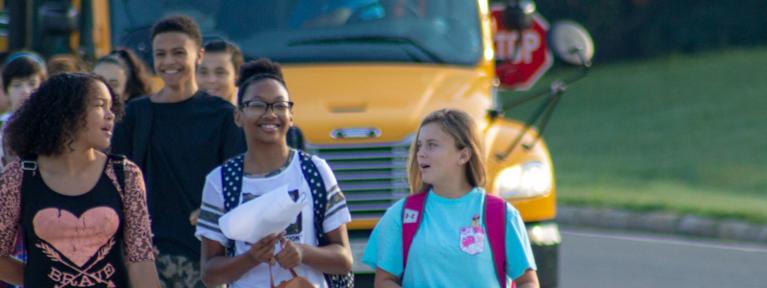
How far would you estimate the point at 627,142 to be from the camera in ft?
82.5

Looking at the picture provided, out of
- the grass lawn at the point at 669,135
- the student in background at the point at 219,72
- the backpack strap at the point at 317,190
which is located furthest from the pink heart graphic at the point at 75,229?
the grass lawn at the point at 669,135

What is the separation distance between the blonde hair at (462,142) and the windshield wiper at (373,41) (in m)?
4.23

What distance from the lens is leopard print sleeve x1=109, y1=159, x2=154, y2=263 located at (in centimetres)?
476

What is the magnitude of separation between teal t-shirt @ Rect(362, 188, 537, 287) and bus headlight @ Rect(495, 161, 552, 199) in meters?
3.47

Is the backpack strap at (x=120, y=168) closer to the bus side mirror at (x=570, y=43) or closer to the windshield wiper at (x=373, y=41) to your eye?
the bus side mirror at (x=570, y=43)

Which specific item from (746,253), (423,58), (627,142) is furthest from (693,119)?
(423,58)

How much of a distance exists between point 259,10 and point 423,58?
0.96 m

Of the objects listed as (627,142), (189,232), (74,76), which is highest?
(74,76)

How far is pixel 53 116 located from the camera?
4738 millimetres

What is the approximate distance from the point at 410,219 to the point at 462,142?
0.29 meters

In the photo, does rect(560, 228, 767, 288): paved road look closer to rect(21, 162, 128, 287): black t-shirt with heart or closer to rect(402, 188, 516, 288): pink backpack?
rect(402, 188, 516, 288): pink backpack

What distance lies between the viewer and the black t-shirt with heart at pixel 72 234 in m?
4.70

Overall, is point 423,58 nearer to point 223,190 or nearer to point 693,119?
point 223,190

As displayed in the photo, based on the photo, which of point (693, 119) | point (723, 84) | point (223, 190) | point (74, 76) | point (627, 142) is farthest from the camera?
point (723, 84)
